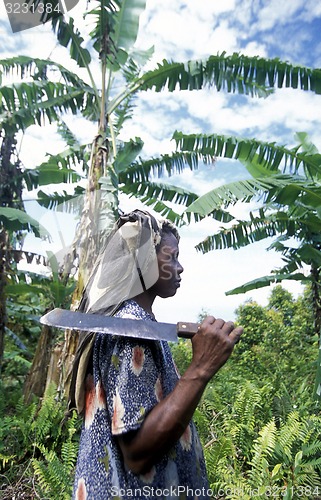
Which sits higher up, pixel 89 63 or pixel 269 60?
pixel 89 63

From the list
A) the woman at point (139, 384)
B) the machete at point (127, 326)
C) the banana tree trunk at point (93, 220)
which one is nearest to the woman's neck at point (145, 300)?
the woman at point (139, 384)

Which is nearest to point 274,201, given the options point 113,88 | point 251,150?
point 251,150

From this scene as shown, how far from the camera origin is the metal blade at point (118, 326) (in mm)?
995

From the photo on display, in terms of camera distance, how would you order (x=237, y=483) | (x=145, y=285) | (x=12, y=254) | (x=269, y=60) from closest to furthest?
(x=145, y=285) → (x=237, y=483) → (x=269, y=60) → (x=12, y=254)

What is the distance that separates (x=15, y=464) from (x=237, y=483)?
238 cm

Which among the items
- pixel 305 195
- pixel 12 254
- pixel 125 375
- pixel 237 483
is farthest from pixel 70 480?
pixel 12 254

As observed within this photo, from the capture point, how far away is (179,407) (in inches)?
35.9

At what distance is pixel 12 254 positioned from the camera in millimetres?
6246

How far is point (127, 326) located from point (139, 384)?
0.47 ft

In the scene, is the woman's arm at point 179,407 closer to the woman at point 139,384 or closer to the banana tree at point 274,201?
the woman at point 139,384

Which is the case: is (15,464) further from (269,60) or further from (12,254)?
(269,60)

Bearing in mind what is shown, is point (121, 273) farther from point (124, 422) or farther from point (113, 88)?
point (113, 88)

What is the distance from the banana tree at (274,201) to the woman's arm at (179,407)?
2645mm

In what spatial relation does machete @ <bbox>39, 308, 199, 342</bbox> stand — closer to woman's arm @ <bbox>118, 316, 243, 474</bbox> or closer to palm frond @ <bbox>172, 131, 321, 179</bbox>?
woman's arm @ <bbox>118, 316, 243, 474</bbox>
